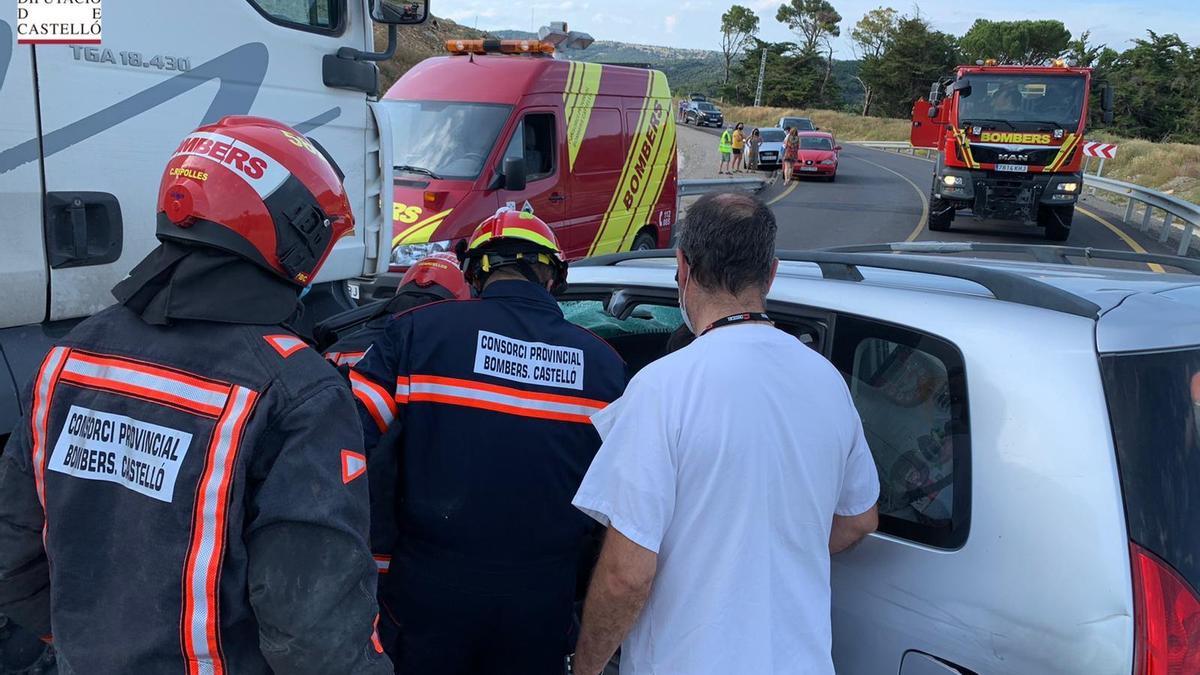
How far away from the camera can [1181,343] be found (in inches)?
64.7

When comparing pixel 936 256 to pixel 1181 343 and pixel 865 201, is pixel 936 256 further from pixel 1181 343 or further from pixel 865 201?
pixel 865 201

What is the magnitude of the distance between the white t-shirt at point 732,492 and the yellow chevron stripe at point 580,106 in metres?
6.89

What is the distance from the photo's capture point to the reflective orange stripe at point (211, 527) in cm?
133

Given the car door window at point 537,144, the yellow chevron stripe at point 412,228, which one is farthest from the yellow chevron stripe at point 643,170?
the yellow chevron stripe at point 412,228

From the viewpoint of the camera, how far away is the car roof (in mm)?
1650

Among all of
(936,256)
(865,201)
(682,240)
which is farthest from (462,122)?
(865,201)

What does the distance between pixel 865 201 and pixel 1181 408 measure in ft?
64.0

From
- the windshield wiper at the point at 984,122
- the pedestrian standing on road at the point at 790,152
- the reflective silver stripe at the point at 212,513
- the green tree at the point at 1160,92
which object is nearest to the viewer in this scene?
the reflective silver stripe at the point at 212,513

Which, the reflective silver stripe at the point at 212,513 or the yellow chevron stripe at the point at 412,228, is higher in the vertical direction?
the reflective silver stripe at the point at 212,513

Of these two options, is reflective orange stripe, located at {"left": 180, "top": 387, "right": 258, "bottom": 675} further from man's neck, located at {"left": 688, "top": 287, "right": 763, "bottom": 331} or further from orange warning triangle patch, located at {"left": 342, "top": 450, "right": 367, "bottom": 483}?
man's neck, located at {"left": 688, "top": 287, "right": 763, "bottom": 331}

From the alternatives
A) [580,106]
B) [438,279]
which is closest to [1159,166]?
[580,106]

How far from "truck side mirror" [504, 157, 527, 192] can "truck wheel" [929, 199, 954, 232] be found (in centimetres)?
1013

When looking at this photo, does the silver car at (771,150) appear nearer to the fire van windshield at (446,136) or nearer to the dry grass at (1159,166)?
the dry grass at (1159,166)

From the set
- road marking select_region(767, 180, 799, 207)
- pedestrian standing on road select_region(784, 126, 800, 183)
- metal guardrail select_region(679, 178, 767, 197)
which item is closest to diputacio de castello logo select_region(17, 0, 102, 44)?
metal guardrail select_region(679, 178, 767, 197)
